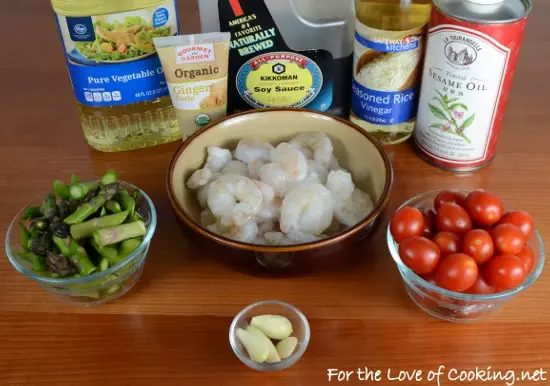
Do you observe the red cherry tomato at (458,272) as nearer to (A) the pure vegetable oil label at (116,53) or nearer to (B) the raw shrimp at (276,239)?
(B) the raw shrimp at (276,239)

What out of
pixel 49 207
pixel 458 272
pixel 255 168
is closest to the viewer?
pixel 458 272

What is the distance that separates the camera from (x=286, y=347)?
2.26ft

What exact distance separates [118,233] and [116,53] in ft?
1.02

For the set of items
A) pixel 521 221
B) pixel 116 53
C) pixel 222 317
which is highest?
pixel 116 53

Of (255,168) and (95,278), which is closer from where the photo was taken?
(95,278)

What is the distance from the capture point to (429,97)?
91 centimetres

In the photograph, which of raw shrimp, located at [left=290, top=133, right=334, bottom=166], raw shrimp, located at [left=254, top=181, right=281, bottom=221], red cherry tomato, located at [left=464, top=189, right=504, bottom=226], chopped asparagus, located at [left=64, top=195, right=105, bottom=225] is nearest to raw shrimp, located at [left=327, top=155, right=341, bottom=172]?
raw shrimp, located at [left=290, top=133, right=334, bottom=166]

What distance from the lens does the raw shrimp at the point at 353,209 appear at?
2.66 ft

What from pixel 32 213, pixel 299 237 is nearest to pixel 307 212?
pixel 299 237

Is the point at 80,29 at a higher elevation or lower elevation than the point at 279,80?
higher

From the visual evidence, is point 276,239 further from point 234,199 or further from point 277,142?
point 277,142

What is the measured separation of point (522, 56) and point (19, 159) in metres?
0.95

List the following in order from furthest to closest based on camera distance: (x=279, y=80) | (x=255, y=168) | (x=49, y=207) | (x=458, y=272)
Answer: (x=279, y=80) < (x=255, y=168) < (x=49, y=207) < (x=458, y=272)

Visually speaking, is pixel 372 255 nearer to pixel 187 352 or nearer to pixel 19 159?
pixel 187 352
